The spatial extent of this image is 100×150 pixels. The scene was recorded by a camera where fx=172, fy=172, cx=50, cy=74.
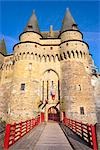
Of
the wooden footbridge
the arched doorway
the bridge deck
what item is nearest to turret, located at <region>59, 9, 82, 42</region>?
the arched doorway

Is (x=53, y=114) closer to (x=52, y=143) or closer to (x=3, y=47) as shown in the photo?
(x=3, y=47)

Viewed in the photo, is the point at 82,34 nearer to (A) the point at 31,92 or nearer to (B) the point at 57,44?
(B) the point at 57,44

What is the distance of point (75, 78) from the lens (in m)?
22.0

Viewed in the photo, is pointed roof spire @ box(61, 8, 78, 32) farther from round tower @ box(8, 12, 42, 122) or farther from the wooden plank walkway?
the wooden plank walkway

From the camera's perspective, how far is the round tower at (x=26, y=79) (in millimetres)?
20766

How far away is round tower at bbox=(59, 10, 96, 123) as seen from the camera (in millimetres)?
20438

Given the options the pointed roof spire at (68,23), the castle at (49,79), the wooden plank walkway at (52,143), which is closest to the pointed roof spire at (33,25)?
the castle at (49,79)

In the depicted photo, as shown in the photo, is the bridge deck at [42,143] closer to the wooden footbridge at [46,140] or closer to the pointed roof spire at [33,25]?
the wooden footbridge at [46,140]

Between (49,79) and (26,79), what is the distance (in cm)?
323

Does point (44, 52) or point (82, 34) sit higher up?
point (82, 34)

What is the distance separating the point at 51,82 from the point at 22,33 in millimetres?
8782

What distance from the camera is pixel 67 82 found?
22047 millimetres

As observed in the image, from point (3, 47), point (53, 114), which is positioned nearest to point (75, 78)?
point (53, 114)

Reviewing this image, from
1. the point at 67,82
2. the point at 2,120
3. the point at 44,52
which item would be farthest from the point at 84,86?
the point at 2,120
